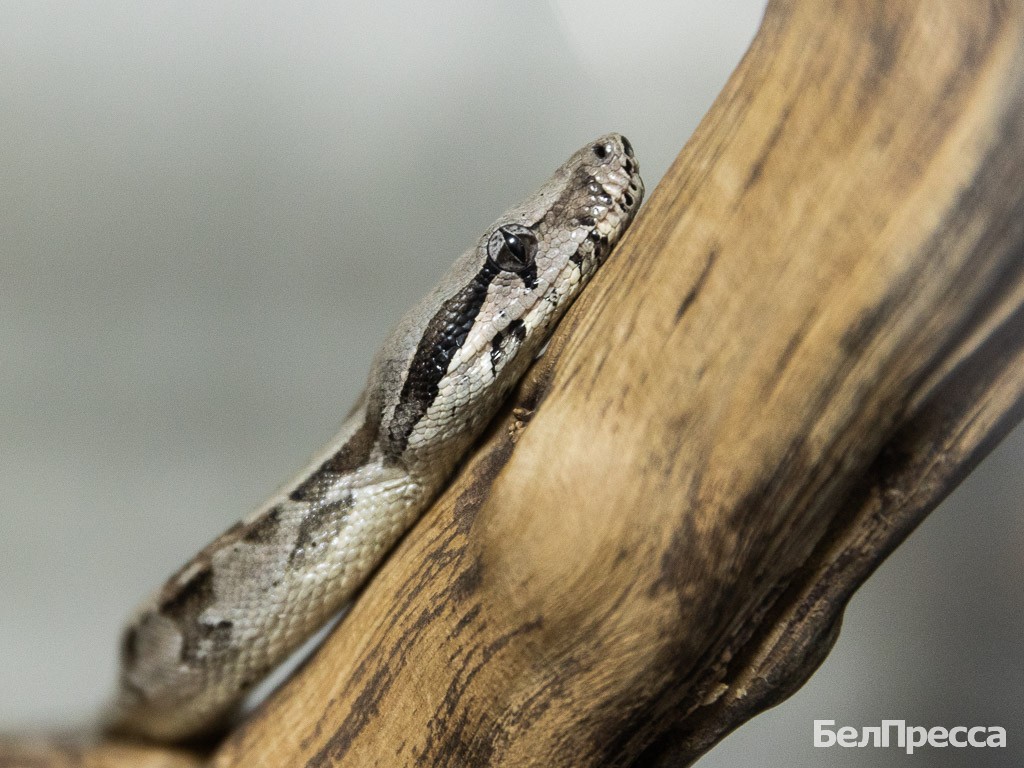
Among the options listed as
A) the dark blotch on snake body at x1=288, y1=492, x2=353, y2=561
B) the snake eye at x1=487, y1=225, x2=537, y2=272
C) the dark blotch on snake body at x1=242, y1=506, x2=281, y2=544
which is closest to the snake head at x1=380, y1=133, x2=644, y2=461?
the snake eye at x1=487, y1=225, x2=537, y2=272

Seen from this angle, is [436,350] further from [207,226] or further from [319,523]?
[207,226]

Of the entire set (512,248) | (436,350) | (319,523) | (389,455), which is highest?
(512,248)

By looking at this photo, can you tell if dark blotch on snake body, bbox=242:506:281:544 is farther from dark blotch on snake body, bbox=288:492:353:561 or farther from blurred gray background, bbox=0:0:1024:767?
blurred gray background, bbox=0:0:1024:767

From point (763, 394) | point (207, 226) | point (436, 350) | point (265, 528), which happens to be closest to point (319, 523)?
point (265, 528)

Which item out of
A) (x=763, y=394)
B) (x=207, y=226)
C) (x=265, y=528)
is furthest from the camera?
(x=207, y=226)

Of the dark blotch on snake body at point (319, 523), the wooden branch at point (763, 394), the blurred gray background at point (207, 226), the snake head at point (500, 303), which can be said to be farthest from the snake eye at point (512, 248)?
the blurred gray background at point (207, 226)

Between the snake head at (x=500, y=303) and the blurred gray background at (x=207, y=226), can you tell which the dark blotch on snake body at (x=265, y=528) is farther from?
the blurred gray background at (x=207, y=226)

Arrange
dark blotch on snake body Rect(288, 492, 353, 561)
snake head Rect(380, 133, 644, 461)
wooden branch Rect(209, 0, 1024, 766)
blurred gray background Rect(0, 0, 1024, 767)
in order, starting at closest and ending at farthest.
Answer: wooden branch Rect(209, 0, 1024, 766) → snake head Rect(380, 133, 644, 461) → dark blotch on snake body Rect(288, 492, 353, 561) → blurred gray background Rect(0, 0, 1024, 767)

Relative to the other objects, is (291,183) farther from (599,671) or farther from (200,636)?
(599,671)
